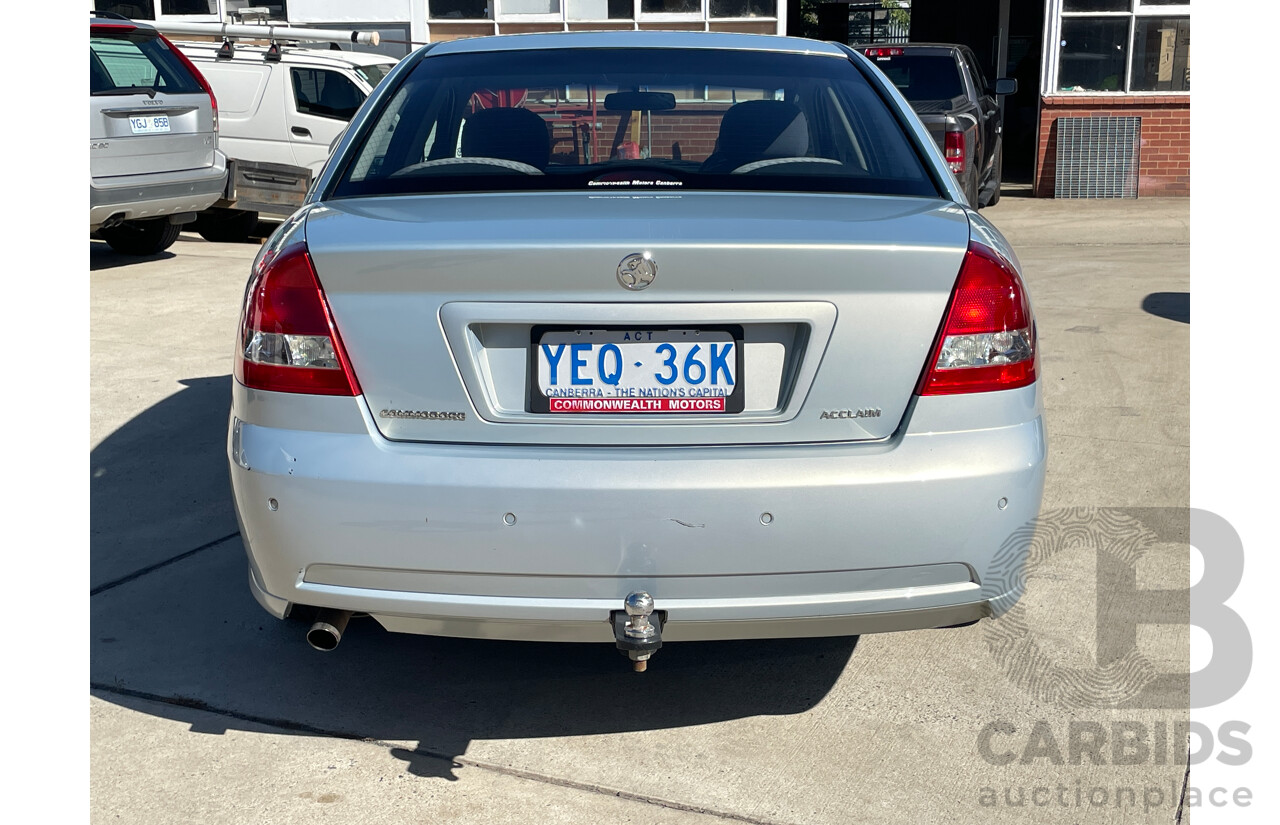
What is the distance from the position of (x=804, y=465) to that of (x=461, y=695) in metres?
1.24

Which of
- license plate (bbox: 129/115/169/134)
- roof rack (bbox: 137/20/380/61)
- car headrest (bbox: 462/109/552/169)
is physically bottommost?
car headrest (bbox: 462/109/552/169)

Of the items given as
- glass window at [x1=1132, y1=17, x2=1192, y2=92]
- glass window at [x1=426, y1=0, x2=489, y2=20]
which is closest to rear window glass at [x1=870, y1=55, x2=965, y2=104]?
glass window at [x1=1132, y1=17, x2=1192, y2=92]

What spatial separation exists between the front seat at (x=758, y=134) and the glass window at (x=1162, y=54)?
14036 millimetres

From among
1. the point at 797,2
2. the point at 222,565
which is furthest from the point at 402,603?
the point at 797,2

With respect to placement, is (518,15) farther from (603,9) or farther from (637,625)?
(637,625)

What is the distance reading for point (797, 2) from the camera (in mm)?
20391

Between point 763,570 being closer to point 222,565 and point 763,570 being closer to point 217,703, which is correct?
point 217,703

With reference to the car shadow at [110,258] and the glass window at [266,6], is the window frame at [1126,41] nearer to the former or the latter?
the glass window at [266,6]

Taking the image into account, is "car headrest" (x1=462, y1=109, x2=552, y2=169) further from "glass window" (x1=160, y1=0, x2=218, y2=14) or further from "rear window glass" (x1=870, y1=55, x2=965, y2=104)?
"glass window" (x1=160, y1=0, x2=218, y2=14)

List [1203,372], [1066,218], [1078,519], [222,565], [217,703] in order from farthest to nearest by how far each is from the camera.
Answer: [1066,218]
[1203,372]
[1078,519]
[222,565]
[217,703]

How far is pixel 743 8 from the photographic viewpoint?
1680 cm

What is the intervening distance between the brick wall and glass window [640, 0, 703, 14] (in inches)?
190

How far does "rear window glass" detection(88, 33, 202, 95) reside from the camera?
9477 mm
